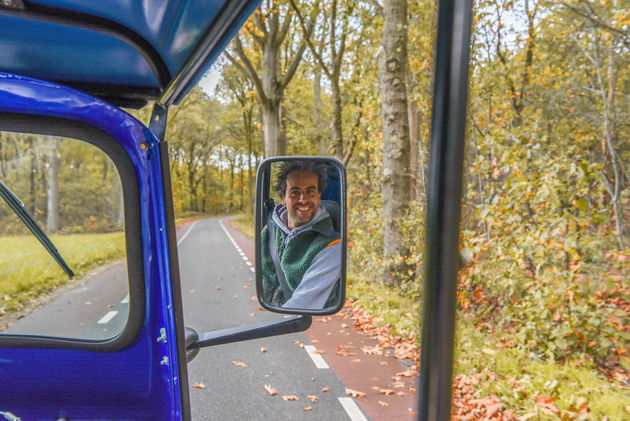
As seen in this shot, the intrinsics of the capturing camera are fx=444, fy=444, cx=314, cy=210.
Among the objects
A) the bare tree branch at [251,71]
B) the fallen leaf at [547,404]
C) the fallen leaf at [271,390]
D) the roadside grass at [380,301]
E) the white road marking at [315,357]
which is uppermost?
the bare tree branch at [251,71]

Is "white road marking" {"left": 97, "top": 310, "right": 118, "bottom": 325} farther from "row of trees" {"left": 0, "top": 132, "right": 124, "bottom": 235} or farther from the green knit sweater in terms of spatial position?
the green knit sweater

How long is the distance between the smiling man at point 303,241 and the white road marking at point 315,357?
4.05 meters

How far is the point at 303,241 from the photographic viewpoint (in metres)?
1.38

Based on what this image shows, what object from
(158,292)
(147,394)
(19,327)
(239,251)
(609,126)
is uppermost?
(609,126)

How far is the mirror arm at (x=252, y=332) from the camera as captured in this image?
4.84 ft

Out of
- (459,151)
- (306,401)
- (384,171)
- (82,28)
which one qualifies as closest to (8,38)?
(82,28)

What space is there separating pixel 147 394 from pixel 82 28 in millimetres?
1127

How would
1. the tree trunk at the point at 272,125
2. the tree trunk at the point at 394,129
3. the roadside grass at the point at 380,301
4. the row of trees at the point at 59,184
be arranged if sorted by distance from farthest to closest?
the tree trunk at the point at 272,125 → the tree trunk at the point at 394,129 → the roadside grass at the point at 380,301 → the row of trees at the point at 59,184

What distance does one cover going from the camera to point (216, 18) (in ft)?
3.64

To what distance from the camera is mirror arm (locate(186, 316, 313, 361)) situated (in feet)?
4.84

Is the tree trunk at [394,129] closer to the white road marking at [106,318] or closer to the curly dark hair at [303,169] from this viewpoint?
the curly dark hair at [303,169]

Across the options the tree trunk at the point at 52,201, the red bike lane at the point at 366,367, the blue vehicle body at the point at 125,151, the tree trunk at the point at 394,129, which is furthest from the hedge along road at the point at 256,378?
the tree trunk at the point at 52,201

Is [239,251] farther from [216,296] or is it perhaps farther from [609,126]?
[609,126]

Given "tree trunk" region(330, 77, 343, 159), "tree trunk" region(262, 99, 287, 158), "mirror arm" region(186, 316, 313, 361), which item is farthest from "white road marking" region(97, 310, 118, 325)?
"tree trunk" region(262, 99, 287, 158)
